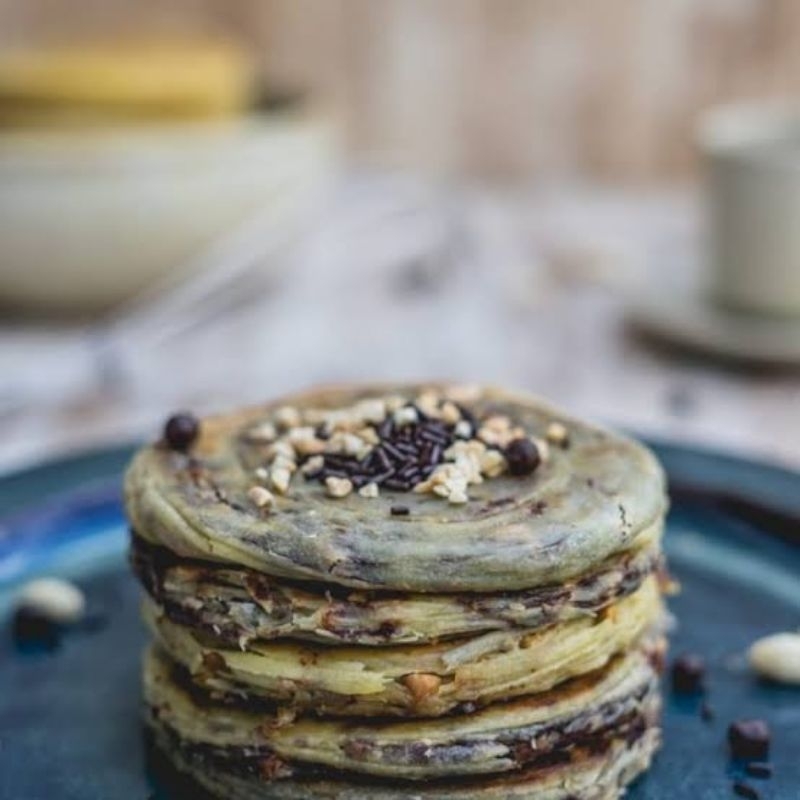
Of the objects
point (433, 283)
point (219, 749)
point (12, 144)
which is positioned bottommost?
point (433, 283)

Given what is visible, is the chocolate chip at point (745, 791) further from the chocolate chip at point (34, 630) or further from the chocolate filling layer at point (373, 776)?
the chocolate chip at point (34, 630)

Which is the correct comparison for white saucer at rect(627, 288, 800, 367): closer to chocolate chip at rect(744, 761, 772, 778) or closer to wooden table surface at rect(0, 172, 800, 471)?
wooden table surface at rect(0, 172, 800, 471)

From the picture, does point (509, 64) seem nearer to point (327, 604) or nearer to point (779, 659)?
point (779, 659)

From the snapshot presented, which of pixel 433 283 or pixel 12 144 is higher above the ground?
pixel 12 144

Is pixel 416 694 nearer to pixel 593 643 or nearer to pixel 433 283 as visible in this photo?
pixel 593 643

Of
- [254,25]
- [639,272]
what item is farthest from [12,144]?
[254,25]

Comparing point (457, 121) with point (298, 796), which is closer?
point (298, 796)

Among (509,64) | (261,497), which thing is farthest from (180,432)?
(509,64)

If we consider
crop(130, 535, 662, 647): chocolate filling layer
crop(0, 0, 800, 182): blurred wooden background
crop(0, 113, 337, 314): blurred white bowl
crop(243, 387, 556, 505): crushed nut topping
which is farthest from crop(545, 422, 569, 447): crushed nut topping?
crop(0, 0, 800, 182): blurred wooden background
